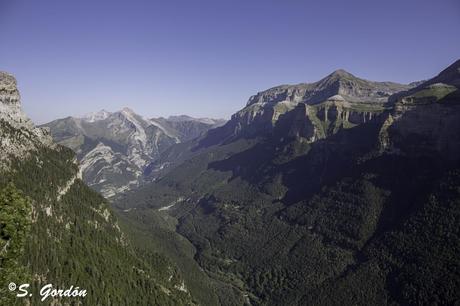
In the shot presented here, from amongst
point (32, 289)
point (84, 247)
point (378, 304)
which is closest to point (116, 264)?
point (84, 247)

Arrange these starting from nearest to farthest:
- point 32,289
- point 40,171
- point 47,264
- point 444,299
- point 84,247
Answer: point 32,289 → point 47,264 → point 84,247 → point 444,299 → point 40,171

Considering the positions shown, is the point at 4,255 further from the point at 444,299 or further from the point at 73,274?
the point at 444,299

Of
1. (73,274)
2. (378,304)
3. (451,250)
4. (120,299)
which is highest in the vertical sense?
(73,274)

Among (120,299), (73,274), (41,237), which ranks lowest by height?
(120,299)

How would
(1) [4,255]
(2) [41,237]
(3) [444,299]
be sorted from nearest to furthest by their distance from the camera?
(1) [4,255], (2) [41,237], (3) [444,299]

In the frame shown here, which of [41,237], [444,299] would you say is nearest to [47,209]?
[41,237]

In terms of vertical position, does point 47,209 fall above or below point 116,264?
above

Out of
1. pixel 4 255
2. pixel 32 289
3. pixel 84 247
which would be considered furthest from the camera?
pixel 84 247

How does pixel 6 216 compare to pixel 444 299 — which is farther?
pixel 444 299

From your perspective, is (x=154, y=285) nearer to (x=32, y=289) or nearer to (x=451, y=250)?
(x=32, y=289)
